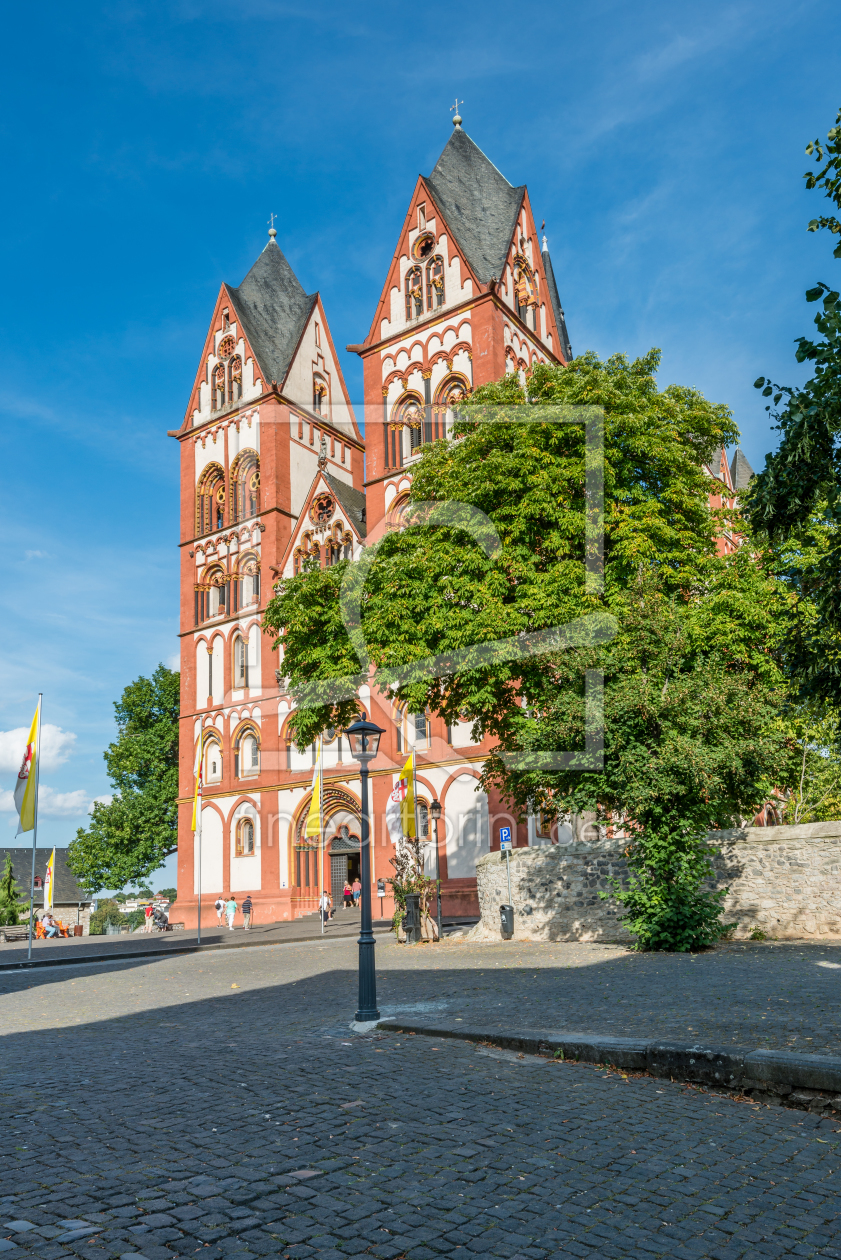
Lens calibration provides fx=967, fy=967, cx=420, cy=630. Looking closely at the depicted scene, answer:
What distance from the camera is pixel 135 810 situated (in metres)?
50.8

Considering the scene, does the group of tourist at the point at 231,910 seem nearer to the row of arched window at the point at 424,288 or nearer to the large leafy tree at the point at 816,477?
the row of arched window at the point at 424,288

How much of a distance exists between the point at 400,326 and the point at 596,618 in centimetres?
2540

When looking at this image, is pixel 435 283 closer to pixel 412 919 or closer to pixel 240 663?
pixel 240 663

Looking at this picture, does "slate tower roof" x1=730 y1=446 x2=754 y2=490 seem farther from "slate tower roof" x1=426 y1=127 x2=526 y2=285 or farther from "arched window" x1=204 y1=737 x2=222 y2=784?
"arched window" x1=204 y1=737 x2=222 y2=784

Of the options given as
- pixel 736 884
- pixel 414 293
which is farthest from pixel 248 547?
pixel 736 884

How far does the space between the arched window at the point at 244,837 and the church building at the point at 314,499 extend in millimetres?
61

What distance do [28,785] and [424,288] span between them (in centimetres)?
2535

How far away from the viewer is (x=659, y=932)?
47.2 feet

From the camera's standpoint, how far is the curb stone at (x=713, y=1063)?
5781 mm

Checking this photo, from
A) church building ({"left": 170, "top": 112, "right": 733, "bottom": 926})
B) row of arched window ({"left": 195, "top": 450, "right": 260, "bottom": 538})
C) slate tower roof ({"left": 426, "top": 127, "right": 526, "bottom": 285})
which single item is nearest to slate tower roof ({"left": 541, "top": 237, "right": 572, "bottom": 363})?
church building ({"left": 170, "top": 112, "right": 733, "bottom": 926})

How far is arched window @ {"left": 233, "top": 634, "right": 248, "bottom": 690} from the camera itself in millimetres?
42594

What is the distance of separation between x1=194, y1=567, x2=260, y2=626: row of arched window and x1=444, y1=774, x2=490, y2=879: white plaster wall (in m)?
14.0

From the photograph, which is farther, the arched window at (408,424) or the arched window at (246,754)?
the arched window at (246,754)

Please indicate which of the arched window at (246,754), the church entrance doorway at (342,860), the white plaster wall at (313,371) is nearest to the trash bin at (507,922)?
the church entrance doorway at (342,860)
